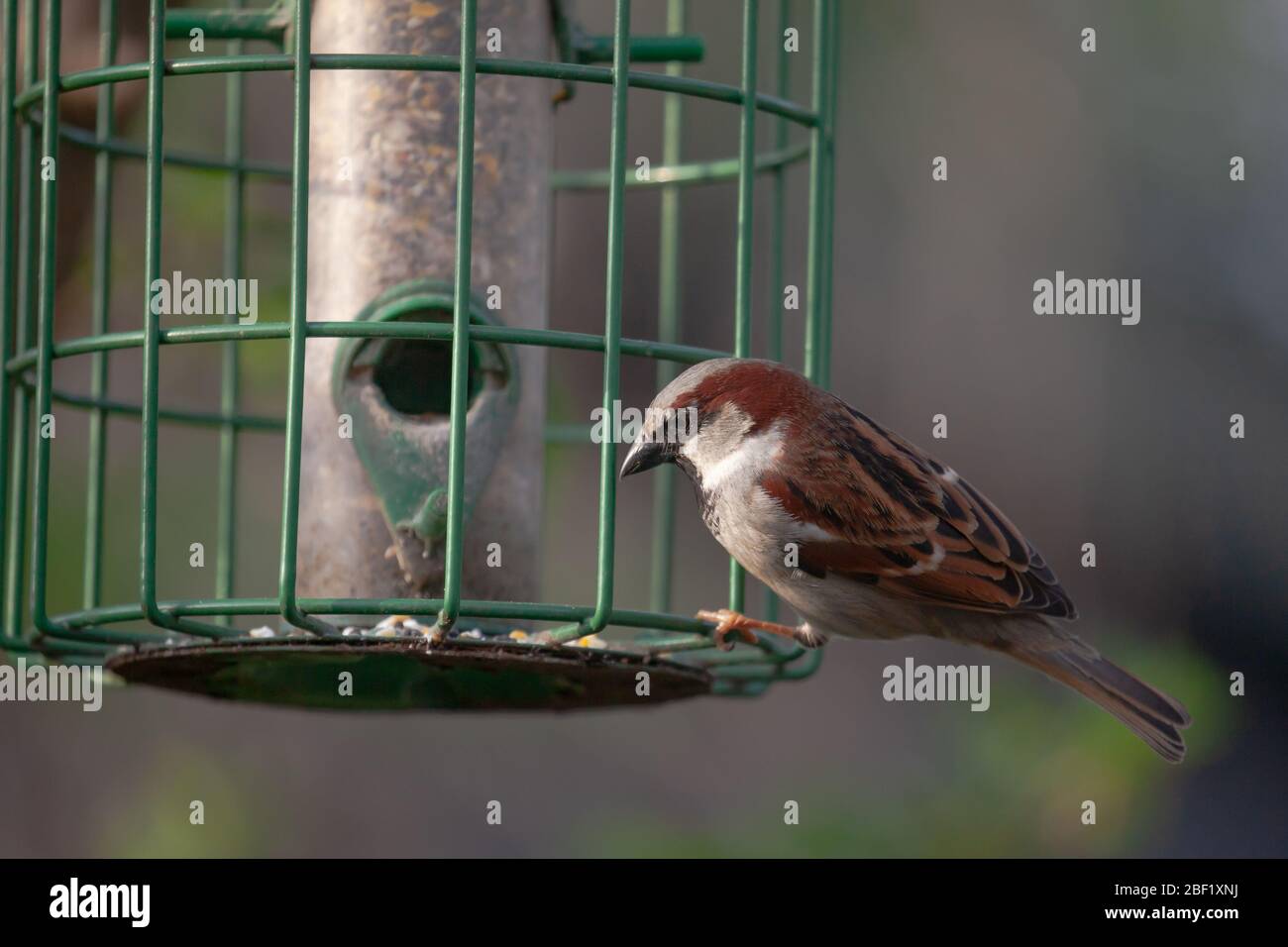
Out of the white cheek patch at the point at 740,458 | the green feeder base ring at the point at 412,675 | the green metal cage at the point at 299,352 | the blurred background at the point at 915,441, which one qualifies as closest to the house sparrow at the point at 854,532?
the white cheek patch at the point at 740,458

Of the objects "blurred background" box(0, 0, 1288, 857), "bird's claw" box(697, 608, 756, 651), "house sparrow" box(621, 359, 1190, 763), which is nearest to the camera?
"bird's claw" box(697, 608, 756, 651)

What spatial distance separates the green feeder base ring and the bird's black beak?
631 millimetres

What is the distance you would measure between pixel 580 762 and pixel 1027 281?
3.25m

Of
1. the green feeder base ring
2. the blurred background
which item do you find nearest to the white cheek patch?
the green feeder base ring

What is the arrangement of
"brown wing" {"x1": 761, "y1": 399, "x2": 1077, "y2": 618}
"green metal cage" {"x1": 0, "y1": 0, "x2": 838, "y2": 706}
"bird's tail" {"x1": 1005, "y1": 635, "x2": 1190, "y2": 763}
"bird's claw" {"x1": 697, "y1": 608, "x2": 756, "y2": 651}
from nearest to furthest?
"green metal cage" {"x1": 0, "y1": 0, "x2": 838, "y2": 706} → "bird's claw" {"x1": 697, "y1": 608, "x2": 756, "y2": 651} → "brown wing" {"x1": 761, "y1": 399, "x2": 1077, "y2": 618} → "bird's tail" {"x1": 1005, "y1": 635, "x2": 1190, "y2": 763}

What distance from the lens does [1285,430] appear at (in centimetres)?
1016

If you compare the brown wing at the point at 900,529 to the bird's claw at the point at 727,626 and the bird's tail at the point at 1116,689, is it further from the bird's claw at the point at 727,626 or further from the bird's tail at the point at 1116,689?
the bird's claw at the point at 727,626

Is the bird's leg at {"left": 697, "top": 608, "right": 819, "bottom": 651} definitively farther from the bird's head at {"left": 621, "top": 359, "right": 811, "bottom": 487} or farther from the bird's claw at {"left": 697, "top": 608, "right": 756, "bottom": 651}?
the bird's head at {"left": 621, "top": 359, "right": 811, "bottom": 487}

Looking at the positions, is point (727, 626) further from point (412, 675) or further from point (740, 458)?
point (412, 675)

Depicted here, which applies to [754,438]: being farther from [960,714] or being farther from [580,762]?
[580,762]

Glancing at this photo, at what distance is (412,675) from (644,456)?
0.95m

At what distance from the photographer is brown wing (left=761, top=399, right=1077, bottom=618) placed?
6246 mm

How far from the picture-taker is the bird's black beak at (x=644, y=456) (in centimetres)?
592

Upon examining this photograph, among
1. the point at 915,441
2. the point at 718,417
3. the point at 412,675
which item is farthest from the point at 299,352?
the point at 915,441
